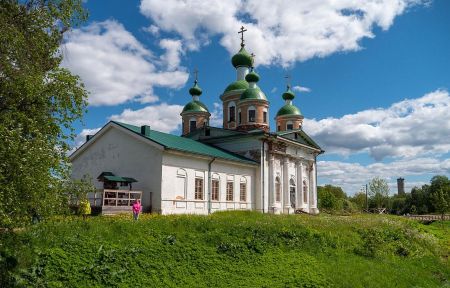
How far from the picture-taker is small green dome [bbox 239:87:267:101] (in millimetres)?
35969

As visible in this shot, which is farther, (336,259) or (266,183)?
(266,183)

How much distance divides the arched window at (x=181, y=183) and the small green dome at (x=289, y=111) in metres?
21.6

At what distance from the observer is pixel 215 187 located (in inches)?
1073

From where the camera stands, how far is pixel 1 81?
33.9 ft

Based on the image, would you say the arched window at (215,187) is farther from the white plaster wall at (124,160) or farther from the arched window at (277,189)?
the arched window at (277,189)

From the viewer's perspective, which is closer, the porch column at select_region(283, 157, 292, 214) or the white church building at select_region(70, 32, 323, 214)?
the white church building at select_region(70, 32, 323, 214)

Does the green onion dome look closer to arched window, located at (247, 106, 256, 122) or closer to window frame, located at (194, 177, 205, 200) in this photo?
arched window, located at (247, 106, 256, 122)

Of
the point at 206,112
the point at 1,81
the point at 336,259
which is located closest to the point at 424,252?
the point at 336,259

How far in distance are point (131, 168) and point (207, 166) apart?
4.61 metres

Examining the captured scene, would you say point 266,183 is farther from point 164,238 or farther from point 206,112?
point 164,238

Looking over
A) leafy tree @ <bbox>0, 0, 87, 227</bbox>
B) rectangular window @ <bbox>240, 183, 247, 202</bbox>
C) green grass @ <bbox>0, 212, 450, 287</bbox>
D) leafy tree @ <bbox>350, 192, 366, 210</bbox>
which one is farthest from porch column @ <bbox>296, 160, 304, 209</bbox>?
leafy tree @ <bbox>350, 192, 366, 210</bbox>

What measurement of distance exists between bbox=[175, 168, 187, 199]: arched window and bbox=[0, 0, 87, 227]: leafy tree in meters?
12.6

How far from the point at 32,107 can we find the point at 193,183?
15.4 metres

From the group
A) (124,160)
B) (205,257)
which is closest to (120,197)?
(124,160)
